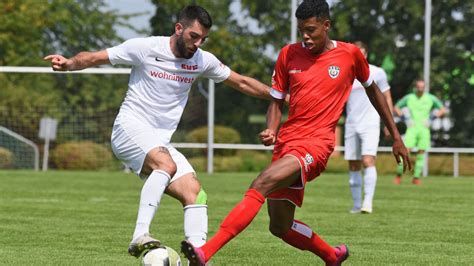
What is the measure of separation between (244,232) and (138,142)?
3484 millimetres

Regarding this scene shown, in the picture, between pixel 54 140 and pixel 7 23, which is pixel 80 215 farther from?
pixel 7 23

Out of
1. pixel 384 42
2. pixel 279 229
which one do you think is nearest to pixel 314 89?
pixel 279 229

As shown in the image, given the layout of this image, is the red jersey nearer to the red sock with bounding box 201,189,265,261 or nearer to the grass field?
the red sock with bounding box 201,189,265,261

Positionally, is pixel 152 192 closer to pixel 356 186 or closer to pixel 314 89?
pixel 314 89

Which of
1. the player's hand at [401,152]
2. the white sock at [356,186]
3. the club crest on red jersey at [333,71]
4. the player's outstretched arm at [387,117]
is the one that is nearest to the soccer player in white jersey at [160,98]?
the club crest on red jersey at [333,71]

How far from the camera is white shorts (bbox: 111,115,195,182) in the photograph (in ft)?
26.2

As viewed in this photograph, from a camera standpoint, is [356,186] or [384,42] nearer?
[356,186]

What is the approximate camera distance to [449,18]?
28.9 meters

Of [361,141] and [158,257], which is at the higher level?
[361,141]

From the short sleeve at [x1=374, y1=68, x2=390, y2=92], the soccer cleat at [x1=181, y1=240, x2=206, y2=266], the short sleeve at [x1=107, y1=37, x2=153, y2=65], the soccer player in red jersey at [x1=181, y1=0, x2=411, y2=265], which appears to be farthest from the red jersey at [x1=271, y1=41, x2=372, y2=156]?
the short sleeve at [x1=374, y1=68, x2=390, y2=92]

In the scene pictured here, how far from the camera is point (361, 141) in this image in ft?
47.1

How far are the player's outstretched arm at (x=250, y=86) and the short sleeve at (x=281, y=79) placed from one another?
577mm

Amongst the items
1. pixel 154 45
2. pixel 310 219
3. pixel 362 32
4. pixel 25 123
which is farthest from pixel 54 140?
pixel 154 45

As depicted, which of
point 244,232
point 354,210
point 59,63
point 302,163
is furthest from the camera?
point 354,210
